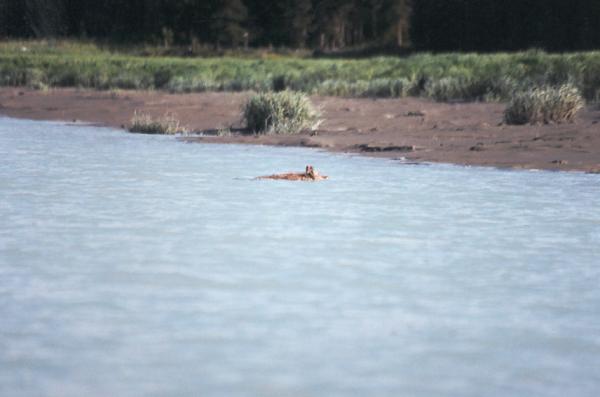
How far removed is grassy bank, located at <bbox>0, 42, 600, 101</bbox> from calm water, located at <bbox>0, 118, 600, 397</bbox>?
16194mm

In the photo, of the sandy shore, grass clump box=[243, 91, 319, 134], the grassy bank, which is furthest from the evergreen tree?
grass clump box=[243, 91, 319, 134]

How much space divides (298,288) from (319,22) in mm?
78956

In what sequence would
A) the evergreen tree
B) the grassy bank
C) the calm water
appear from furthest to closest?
the evergreen tree → the grassy bank → the calm water

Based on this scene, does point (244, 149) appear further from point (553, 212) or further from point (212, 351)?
point (212, 351)

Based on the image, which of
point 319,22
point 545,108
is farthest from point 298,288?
point 319,22

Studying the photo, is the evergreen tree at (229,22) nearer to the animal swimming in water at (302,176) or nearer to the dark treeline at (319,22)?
the dark treeline at (319,22)

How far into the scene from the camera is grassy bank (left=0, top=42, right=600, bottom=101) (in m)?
30.0

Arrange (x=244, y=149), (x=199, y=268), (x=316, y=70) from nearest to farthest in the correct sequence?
1. (x=199, y=268)
2. (x=244, y=149)
3. (x=316, y=70)

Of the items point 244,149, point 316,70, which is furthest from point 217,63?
point 244,149

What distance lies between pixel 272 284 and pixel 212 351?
179cm

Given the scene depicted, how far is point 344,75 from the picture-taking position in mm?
38750

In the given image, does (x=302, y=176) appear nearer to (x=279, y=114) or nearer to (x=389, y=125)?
(x=279, y=114)

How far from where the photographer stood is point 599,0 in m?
64.1

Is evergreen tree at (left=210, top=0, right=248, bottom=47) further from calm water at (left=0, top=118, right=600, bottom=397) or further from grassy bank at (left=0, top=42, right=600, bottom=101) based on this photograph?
calm water at (left=0, top=118, right=600, bottom=397)
